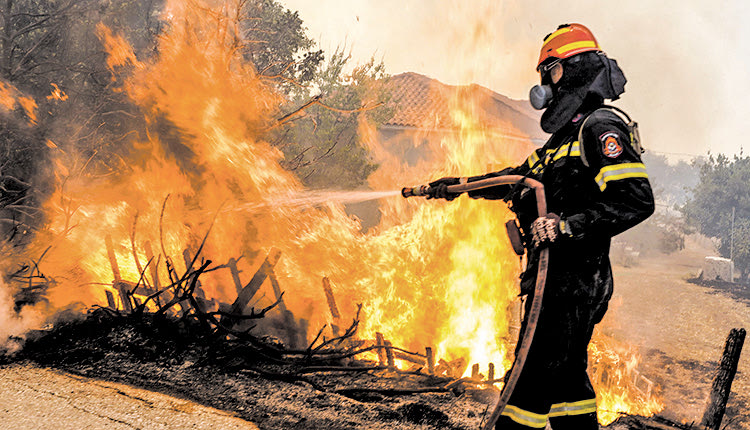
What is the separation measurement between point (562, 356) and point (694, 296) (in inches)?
948

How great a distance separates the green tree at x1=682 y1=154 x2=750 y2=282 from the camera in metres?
29.0

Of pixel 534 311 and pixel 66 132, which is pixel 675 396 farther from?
pixel 66 132

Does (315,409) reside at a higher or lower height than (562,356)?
lower

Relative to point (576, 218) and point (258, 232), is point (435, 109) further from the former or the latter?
point (576, 218)

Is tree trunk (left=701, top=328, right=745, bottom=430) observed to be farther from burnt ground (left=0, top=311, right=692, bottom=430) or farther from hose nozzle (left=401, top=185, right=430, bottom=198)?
hose nozzle (left=401, top=185, right=430, bottom=198)

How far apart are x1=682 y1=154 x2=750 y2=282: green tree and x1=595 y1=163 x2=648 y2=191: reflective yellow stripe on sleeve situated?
32.4 m

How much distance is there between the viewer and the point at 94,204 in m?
8.42

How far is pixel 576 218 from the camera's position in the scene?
238cm

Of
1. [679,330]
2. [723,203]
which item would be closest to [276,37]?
[679,330]

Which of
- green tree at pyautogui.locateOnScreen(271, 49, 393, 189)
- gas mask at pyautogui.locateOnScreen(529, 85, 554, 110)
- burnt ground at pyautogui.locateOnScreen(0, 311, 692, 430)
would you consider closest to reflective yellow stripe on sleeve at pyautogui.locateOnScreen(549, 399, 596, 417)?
burnt ground at pyautogui.locateOnScreen(0, 311, 692, 430)

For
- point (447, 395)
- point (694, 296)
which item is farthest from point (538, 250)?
point (694, 296)

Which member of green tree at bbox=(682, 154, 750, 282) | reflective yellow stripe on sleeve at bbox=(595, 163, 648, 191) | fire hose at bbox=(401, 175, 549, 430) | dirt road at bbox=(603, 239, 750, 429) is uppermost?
green tree at bbox=(682, 154, 750, 282)

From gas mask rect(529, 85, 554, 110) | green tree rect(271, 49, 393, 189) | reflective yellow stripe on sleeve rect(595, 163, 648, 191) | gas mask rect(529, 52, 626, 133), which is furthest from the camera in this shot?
green tree rect(271, 49, 393, 189)

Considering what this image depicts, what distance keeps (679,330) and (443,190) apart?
671 inches
